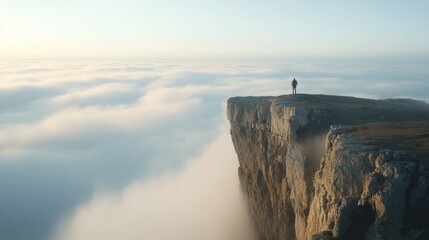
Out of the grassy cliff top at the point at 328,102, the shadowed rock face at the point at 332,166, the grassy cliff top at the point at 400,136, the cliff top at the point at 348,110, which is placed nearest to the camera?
the shadowed rock face at the point at 332,166

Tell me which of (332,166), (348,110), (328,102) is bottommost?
(332,166)

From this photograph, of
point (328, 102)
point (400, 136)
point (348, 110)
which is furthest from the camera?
point (328, 102)

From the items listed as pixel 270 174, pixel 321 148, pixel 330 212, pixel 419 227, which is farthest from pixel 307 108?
pixel 419 227

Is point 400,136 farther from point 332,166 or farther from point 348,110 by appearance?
point 348,110

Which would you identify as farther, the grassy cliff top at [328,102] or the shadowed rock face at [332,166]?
the grassy cliff top at [328,102]

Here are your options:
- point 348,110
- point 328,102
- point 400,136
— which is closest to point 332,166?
point 400,136

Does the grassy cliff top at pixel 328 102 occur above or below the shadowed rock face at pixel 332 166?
above

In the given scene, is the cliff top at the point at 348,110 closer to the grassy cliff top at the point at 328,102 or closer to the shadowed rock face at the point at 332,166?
the grassy cliff top at the point at 328,102

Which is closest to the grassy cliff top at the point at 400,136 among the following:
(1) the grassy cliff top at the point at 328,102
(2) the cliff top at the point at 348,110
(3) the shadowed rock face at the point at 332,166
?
(3) the shadowed rock face at the point at 332,166
